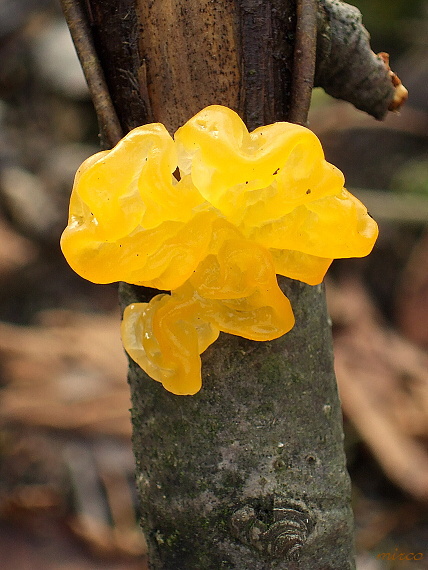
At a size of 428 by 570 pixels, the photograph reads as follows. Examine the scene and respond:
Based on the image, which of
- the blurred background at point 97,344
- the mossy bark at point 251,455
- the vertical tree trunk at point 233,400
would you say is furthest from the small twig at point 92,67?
the blurred background at point 97,344

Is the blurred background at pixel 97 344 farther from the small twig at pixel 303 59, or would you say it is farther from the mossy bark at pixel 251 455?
the mossy bark at pixel 251 455

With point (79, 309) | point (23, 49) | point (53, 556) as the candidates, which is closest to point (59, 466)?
point (53, 556)

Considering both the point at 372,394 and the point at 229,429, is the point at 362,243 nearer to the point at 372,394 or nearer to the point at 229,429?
the point at 229,429

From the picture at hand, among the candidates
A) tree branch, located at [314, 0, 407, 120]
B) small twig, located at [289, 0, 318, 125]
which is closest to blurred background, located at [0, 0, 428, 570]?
tree branch, located at [314, 0, 407, 120]

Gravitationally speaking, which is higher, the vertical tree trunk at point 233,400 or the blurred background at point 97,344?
the vertical tree trunk at point 233,400

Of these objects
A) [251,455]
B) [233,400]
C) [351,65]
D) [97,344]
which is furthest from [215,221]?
[97,344]

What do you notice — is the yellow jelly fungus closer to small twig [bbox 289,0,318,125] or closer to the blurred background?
small twig [bbox 289,0,318,125]

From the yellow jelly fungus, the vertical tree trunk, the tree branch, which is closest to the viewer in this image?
the yellow jelly fungus
